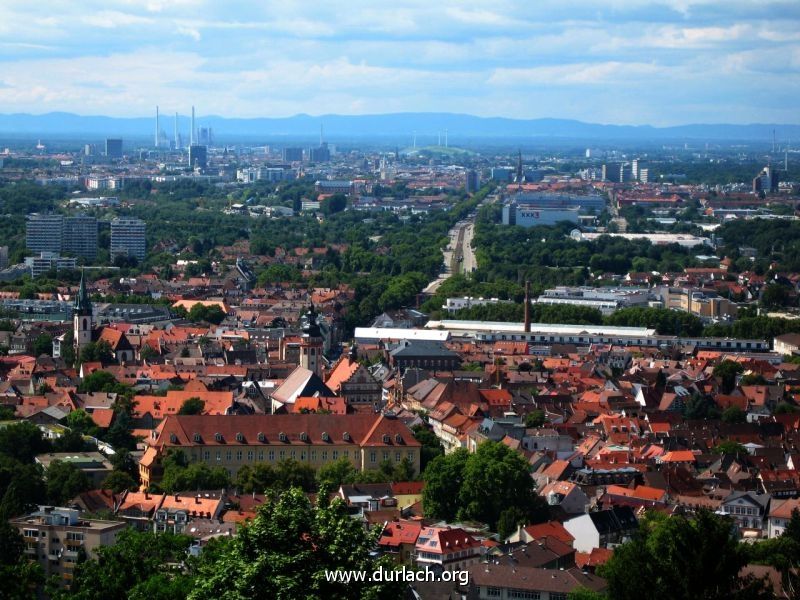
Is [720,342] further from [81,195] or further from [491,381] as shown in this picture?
[81,195]

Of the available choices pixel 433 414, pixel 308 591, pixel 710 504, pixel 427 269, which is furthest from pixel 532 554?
pixel 427 269

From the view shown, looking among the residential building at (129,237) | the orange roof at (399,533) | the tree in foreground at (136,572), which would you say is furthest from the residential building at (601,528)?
the residential building at (129,237)

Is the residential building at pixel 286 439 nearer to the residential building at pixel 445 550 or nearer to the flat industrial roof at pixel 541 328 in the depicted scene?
the residential building at pixel 445 550

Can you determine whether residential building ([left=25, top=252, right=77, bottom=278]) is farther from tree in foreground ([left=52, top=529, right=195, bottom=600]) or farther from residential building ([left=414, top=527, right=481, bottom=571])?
tree in foreground ([left=52, top=529, right=195, bottom=600])

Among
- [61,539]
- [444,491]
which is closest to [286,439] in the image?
[444,491]

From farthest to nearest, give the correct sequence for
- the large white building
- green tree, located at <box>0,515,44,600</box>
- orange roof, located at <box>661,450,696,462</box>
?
the large white building < orange roof, located at <box>661,450,696,462</box> < green tree, located at <box>0,515,44,600</box>

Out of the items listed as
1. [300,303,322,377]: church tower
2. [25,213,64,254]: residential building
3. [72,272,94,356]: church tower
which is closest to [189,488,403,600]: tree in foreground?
[300,303,322,377]: church tower
